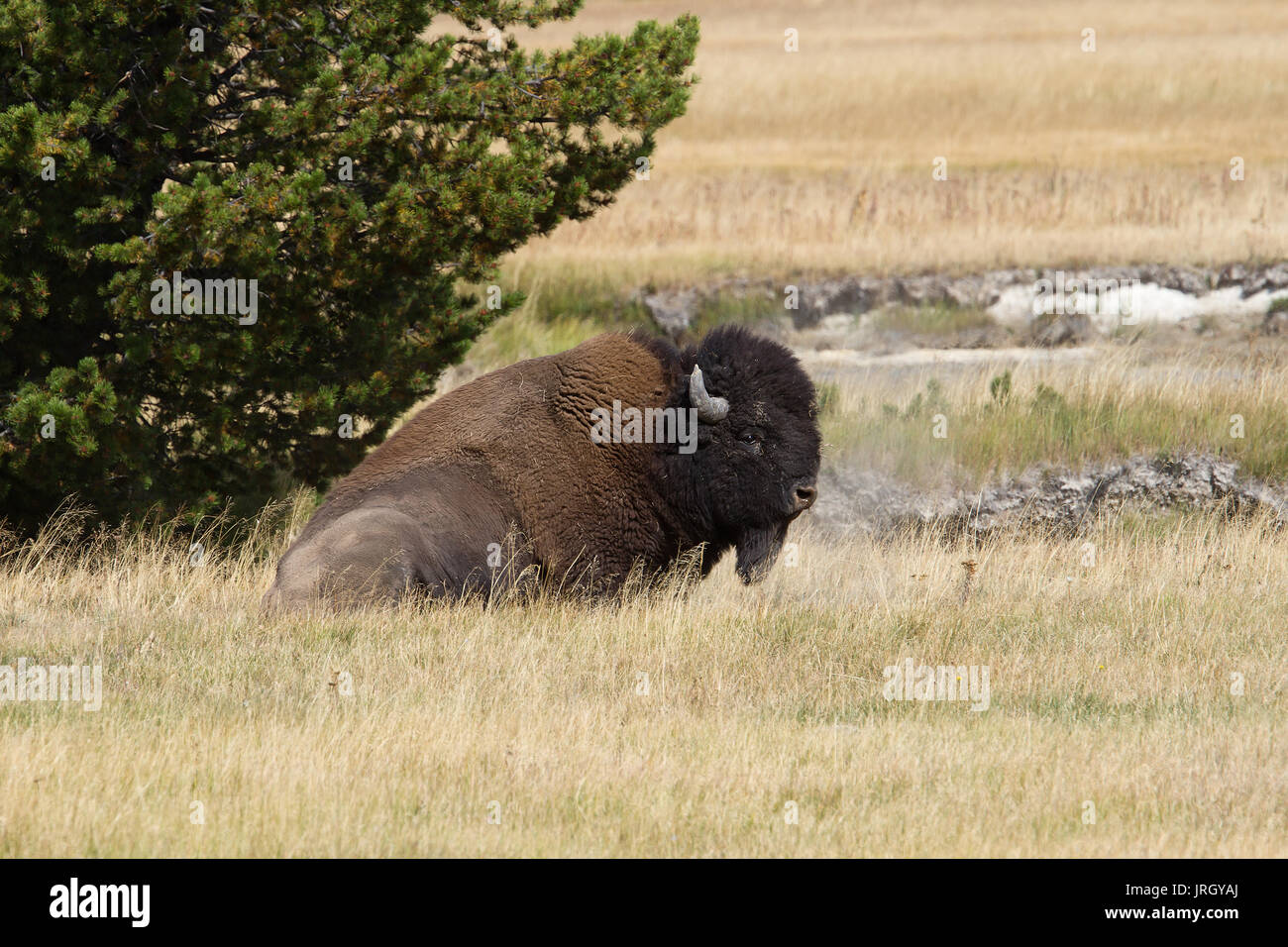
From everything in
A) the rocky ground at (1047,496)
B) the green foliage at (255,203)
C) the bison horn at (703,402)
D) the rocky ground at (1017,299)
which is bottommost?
the rocky ground at (1047,496)

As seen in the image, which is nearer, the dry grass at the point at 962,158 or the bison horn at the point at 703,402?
the bison horn at the point at 703,402

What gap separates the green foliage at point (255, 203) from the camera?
992cm

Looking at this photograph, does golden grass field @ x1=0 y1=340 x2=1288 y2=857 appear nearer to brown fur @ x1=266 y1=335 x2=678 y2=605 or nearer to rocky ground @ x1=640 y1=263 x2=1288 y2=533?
brown fur @ x1=266 y1=335 x2=678 y2=605

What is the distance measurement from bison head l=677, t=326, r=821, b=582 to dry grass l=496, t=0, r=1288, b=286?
47.0 feet

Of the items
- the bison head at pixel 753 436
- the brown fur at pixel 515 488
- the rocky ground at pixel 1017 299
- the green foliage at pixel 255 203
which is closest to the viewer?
the brown fur at pixel 515 488

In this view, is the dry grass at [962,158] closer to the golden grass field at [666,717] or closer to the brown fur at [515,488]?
the golden grass field at [666,717]

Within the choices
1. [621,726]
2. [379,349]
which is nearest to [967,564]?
[621,726]

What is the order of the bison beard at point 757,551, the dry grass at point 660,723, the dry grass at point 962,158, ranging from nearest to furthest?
1. the dry grass at point 660,723
2. the bison beard at point 757,551
3. the dry grass at point 962,158

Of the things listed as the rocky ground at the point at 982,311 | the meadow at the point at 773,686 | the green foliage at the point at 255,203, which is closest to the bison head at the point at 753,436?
the meadow at the point at 773,686

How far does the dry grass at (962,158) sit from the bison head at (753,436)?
14.3 m

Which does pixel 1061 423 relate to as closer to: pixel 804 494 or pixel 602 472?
pixel 804 494

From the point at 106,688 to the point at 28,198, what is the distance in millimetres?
4185
